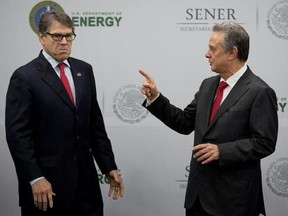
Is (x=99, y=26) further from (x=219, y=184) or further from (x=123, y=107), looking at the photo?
(x=219, y=184)

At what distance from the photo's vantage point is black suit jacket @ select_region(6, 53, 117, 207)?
2.00 meters

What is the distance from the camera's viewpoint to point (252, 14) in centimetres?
289

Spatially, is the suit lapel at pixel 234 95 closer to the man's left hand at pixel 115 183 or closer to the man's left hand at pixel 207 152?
the man's left hand at pixel 207 152

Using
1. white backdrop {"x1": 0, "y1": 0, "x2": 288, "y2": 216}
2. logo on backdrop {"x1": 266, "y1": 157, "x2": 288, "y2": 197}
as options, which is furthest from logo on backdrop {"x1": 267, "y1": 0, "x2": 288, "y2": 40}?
logo on backdrop {"x1": 266, "y1": 157, "x2": 288, "y2": 197}

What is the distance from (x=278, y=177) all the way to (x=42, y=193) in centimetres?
168

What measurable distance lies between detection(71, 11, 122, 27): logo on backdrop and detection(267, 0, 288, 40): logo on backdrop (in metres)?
0.98

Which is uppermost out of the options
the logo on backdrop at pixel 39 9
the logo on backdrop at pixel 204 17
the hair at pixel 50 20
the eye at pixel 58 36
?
the logo on backdrop at pixel 39 9

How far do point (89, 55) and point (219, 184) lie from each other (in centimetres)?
135

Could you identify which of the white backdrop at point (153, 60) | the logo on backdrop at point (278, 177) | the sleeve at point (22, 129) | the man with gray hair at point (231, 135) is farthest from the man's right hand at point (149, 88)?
the logo on backdrop at point (278, 177)

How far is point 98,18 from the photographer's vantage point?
9.59 ft

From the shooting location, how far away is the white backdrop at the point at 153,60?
2904mm

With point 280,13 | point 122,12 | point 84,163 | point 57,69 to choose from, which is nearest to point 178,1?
point 122,12

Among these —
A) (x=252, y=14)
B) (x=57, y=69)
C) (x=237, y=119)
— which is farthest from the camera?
(x=252, y=14)

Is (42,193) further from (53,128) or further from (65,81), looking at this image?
(65,81)
